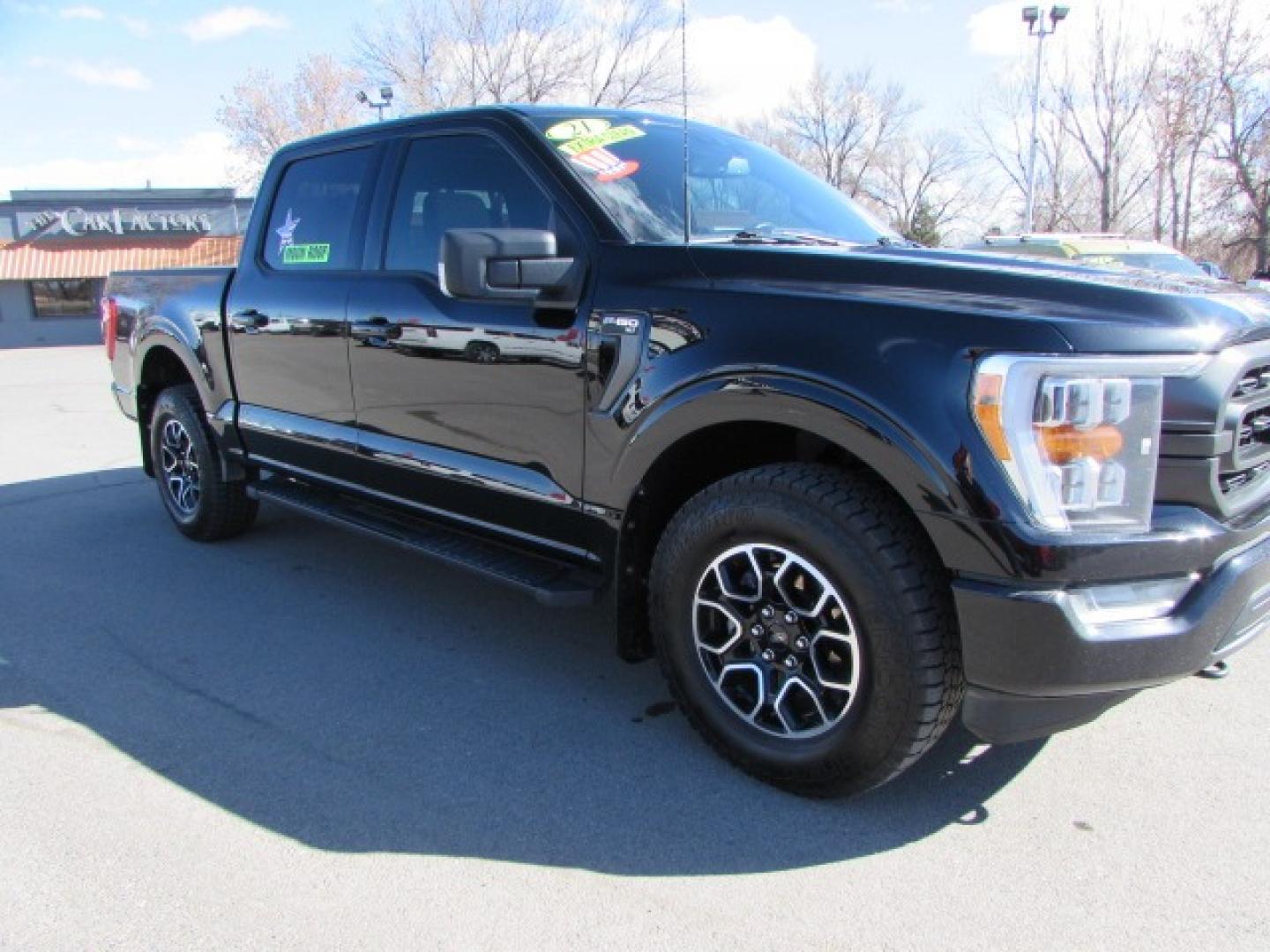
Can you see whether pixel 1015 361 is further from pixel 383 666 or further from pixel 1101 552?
pixel 383 666

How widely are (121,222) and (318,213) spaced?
98.8 ft

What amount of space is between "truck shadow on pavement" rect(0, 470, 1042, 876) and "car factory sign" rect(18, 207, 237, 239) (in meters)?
28.4

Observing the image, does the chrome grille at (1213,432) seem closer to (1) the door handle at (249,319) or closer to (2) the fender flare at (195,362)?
(1) the door handle at (249,319)

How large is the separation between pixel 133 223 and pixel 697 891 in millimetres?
32920

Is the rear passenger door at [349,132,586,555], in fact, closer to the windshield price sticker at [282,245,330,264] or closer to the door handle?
the windshield price sticker at [282,245,330,264]

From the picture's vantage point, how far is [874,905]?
2277 mm

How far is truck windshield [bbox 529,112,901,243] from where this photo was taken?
3.12m

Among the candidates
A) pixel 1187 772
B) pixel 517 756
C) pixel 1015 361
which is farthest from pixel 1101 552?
pixel 517 756

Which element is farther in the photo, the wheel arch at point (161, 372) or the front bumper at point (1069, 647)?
the wheel arch at point (161, 372)

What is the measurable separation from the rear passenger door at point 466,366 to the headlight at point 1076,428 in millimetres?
1309

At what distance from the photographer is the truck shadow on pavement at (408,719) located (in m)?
2.59

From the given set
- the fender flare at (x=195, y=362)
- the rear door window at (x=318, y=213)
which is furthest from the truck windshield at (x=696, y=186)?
the fender flare at (x=195, y=362)

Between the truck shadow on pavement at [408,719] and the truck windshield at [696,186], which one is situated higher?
the truck windshield at [696,186]

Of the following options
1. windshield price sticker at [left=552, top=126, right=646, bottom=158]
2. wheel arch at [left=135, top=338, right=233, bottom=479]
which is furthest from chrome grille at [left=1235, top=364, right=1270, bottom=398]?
wheel arch at [left=135, top=338, right=233, bottom=479]
